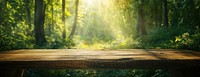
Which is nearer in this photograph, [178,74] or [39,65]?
[39,65]

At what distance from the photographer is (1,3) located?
869 inches

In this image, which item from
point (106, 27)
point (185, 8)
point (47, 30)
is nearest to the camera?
point (185, 8)

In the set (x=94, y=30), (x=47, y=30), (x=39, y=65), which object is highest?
(x=39, y=65)

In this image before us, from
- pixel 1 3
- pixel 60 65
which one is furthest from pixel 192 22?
pixel 1 3

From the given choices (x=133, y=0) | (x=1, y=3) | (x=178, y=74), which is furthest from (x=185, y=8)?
(x=1, y=3)

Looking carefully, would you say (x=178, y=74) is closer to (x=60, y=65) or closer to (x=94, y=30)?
(x=60, y=65)

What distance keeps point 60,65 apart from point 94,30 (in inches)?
2977

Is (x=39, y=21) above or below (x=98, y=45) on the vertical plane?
above

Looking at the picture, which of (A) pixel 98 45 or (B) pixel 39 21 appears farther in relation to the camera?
(A) pixel 98 45

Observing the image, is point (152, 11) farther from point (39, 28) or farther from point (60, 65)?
point (60, 65)

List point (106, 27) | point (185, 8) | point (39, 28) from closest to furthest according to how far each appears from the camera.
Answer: point (39, 28)
point (185, 8)
point (106, 27)

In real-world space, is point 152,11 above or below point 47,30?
above

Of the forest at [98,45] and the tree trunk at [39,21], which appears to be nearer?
the forest at [98,45]

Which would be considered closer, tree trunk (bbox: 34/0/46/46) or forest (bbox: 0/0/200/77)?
forest (bbox: 0/0/200/77)
